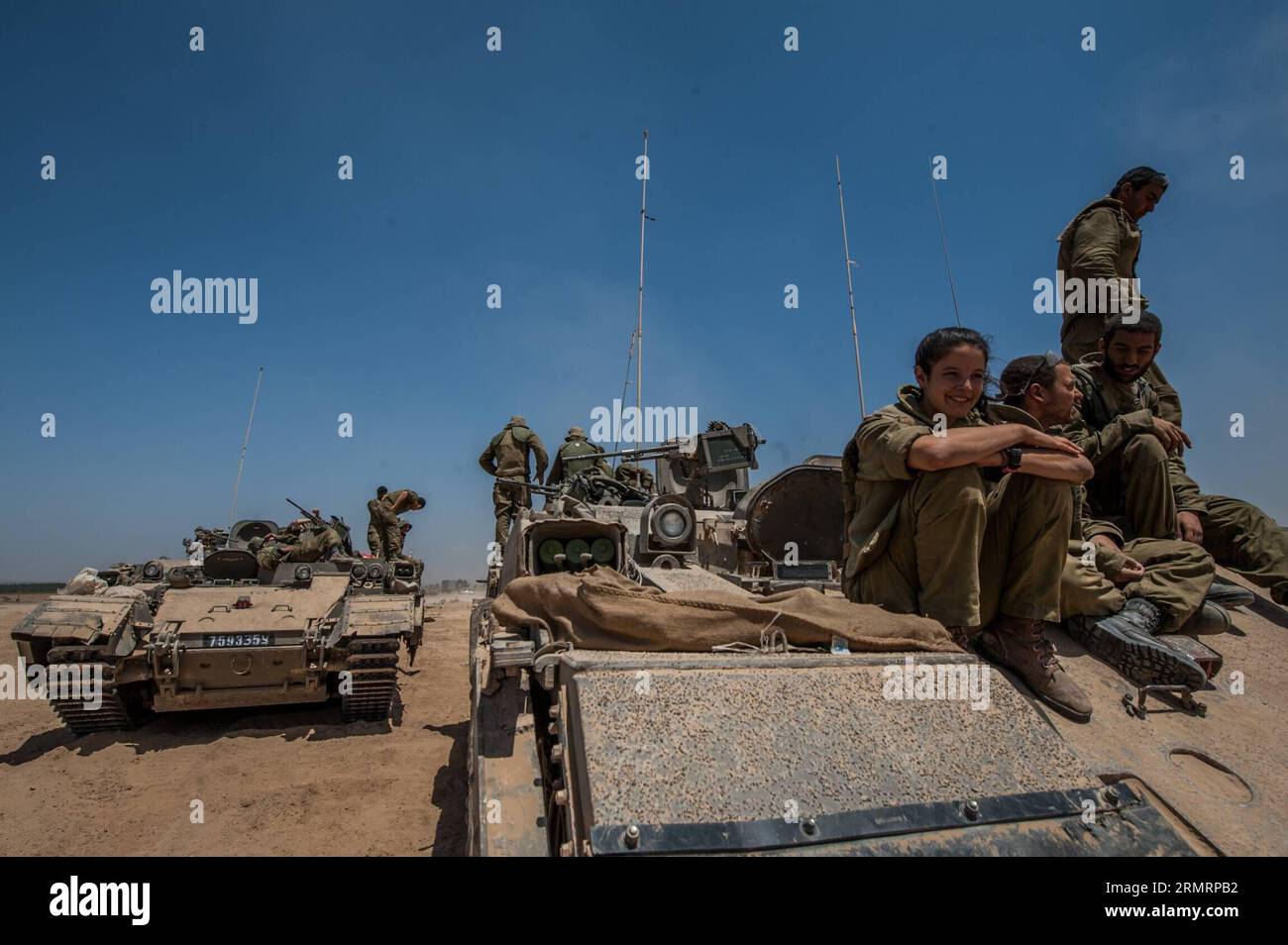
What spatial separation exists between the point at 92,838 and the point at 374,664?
7.93ft

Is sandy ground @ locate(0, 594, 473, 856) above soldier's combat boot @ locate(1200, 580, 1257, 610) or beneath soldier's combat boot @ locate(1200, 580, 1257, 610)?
beneath

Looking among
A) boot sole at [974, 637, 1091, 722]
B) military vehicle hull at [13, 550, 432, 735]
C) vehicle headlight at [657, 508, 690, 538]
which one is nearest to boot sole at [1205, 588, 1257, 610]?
boot sole at [974, 637, 1091, 722]

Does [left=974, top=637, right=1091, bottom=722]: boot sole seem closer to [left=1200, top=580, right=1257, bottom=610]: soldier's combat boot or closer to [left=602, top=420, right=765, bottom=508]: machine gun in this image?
[left=1200, top=580, right=1257, bottom=610]: soldier's combat boot

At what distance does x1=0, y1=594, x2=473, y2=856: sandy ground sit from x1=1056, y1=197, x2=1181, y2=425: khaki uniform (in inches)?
210

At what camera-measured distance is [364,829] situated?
462 centimetres

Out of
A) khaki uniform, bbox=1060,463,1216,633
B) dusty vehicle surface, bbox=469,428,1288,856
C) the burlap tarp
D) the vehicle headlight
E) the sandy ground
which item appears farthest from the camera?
the vehicle headlight

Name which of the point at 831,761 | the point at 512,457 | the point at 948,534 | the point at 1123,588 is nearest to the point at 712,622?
the point at 831,761

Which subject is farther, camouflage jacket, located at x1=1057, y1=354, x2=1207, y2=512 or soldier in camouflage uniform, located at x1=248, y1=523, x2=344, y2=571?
soldier in camouflage uniform, located at x1=248, y1=523, x2=344, y2=571

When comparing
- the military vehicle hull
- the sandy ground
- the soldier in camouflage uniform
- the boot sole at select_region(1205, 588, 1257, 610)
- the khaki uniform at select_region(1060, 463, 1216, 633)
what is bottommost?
the sandy ground

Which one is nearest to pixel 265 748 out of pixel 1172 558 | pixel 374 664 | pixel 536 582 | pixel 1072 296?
pixel 374 664

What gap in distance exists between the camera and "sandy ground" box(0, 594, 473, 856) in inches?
176

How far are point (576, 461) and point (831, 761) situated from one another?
348 inches

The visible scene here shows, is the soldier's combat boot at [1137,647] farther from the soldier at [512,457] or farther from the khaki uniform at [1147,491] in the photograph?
the soldier at [512,457]
